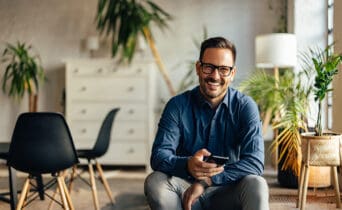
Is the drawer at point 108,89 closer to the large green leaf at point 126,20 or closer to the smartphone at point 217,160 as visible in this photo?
the large green leaf at point 126,20

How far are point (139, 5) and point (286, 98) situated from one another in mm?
2334

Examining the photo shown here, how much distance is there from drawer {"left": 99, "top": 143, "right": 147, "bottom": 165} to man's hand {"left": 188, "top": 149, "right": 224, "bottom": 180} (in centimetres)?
379

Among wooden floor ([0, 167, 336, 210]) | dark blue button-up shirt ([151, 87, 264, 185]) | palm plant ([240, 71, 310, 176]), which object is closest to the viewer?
dark blue button-up shirt ([151, 87, 264, 185])

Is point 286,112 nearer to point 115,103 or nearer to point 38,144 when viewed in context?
point 38,144

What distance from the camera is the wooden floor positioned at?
13.4 feet

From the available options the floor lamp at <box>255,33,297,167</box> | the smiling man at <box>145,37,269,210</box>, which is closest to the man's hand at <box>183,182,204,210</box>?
the smiling man at <box>145,37,269,210</box>

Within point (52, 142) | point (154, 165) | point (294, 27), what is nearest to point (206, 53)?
point (154, 165)

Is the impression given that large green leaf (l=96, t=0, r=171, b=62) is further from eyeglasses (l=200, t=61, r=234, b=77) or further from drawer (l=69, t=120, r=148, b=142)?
eyeglasses (l=200, t=61, r=234, b=77)

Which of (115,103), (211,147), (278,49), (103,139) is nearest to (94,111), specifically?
(115,103)

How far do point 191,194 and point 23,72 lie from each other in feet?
14.8

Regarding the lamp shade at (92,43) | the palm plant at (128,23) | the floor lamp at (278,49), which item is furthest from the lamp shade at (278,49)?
the lamp shade at (92,43)

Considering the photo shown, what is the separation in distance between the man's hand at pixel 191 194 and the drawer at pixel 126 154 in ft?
12.4

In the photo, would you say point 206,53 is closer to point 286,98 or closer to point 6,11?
point 286,98

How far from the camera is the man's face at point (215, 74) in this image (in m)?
2.32
